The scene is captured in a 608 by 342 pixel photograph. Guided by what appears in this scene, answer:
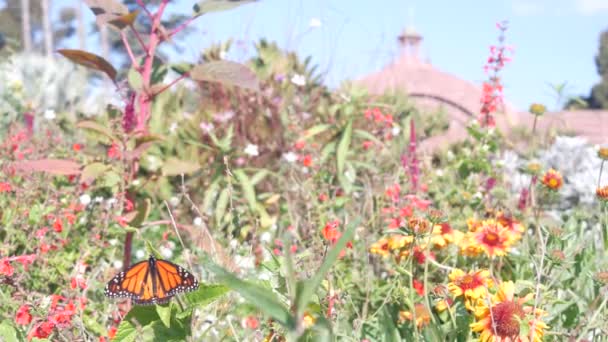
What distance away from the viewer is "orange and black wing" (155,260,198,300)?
4.47 feet

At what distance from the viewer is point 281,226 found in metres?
3.24

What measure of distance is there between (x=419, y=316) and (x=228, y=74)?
0.86 metres

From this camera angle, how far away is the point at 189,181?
3758 millimetres

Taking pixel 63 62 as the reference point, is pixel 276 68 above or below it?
above

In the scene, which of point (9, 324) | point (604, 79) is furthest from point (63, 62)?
point (604, 79)

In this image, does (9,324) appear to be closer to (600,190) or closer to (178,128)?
(600,190)

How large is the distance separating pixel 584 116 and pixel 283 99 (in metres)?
4.56

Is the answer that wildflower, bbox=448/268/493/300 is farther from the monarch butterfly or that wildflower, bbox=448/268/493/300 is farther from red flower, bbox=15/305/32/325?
red flower, bbox=15/305/32/325

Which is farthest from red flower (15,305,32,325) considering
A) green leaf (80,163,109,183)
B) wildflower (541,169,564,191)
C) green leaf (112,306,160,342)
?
wildflower (541,169,564,191)

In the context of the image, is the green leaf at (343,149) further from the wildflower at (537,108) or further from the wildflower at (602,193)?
the wildflower at (602,193)

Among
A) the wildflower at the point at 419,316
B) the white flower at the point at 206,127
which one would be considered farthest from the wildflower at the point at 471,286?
the white flower at the point at 206,127

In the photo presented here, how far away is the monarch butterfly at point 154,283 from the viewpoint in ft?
4.49

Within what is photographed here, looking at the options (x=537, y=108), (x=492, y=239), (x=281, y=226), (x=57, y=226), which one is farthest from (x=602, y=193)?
(x=281, y=226)

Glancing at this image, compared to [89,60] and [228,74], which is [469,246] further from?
[89,60]
